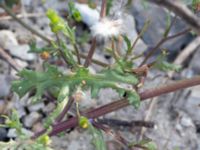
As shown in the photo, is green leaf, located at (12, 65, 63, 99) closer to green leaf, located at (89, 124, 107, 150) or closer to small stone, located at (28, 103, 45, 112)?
green leaf, located at (89, 124, 107, 150)

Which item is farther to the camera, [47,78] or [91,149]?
[91,149]

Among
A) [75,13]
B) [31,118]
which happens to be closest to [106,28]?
[75,13]

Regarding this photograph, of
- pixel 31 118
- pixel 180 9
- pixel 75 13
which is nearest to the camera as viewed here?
pixel 180 9

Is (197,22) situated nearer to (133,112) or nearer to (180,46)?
(133,112)

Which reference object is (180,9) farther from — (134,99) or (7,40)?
Answer: (7,40)

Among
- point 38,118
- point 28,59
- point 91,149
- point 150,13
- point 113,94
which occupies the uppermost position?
point 150,13

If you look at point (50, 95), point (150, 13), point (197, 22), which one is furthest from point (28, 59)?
point (197, 22)

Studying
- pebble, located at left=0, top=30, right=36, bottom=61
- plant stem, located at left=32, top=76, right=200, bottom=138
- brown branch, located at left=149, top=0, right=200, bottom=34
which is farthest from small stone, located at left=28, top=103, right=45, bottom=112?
brown branch, located at left=149, top=0, right=200, bottom=34

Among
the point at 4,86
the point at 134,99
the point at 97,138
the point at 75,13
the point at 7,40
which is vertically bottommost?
the point at 97,138
